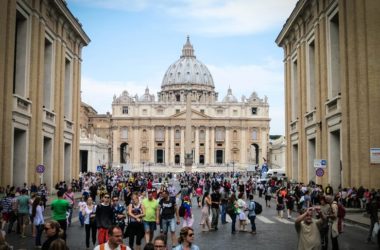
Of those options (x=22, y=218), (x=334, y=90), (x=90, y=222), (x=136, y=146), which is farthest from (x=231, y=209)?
(x=136, y=146)

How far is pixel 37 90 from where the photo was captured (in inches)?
1257

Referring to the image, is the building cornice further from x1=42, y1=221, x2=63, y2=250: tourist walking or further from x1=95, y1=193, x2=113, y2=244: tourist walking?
x1=42, y1=221, x2=63, y2=250: tourist walking

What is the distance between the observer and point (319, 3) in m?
31.9

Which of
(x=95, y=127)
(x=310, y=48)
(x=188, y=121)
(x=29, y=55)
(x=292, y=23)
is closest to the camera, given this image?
(x=29, y=55)

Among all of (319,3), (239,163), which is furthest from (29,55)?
(239,163)

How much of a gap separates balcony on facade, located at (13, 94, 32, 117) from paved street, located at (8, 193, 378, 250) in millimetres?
8840

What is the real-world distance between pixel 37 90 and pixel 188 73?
145 meters

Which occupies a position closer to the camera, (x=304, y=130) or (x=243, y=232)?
(x=243, y=232)

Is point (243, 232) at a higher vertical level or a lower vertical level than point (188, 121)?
lower

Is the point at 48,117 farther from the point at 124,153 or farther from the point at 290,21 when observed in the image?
the point at 124,153

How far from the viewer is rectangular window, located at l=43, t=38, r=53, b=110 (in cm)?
3569

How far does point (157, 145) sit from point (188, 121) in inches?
2394

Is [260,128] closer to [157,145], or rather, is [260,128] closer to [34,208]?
[157,145]

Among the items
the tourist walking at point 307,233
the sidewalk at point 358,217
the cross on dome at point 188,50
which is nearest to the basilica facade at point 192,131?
the cross on dome at point 188,50
